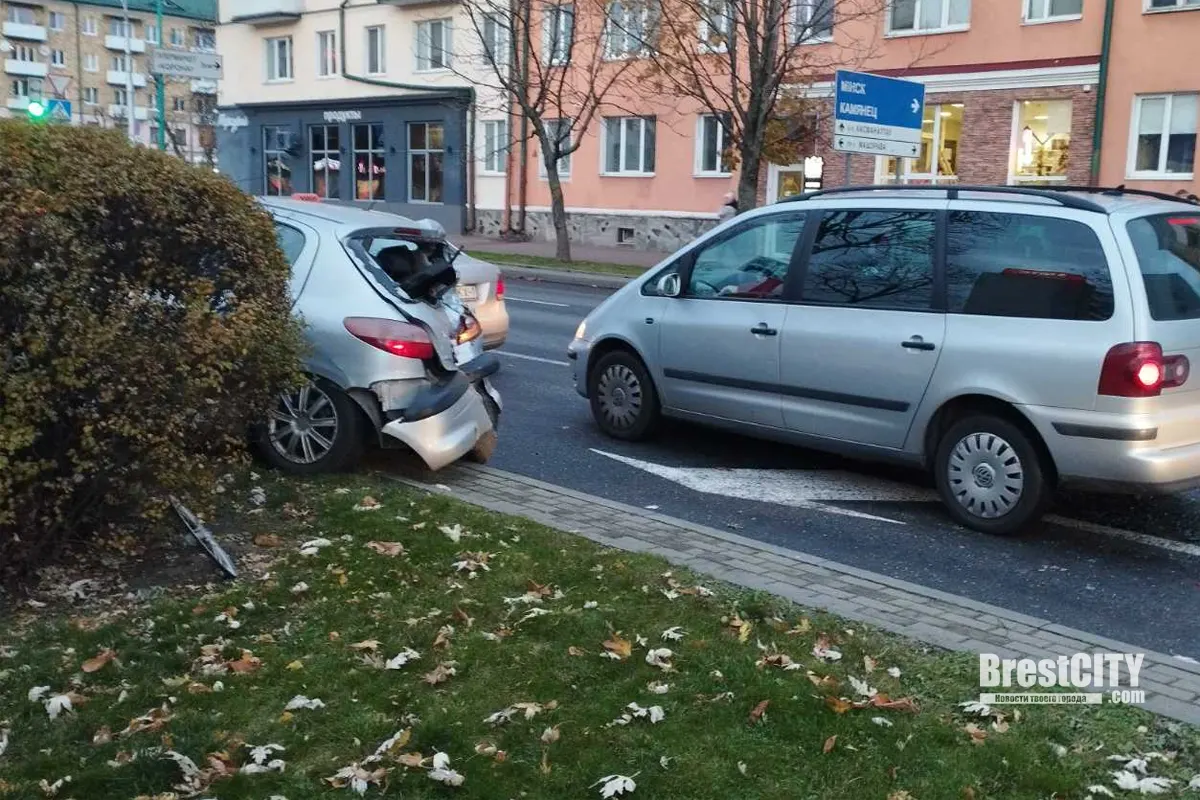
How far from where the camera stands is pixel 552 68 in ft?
93.8

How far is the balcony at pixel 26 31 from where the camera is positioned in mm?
85625

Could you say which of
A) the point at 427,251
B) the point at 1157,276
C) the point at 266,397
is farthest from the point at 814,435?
the point at 266,397

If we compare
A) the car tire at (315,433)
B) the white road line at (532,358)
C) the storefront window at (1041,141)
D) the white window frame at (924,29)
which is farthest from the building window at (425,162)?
the car tire at (315,433)

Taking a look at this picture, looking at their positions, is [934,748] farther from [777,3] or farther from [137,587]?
[777,3]

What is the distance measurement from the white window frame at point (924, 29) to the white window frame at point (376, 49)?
1931 cm

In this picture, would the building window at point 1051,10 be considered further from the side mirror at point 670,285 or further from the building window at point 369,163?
the building window at point 369,163

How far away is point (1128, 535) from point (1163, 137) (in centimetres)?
1983

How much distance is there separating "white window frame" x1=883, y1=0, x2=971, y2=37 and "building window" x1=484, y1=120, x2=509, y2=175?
1329cm

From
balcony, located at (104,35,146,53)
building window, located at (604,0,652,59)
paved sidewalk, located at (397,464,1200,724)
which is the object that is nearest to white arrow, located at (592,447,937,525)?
paved sidewalk, located at (397,464,1200,724)

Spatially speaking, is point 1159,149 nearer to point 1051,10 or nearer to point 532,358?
point 1051,10

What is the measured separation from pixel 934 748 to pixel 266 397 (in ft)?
10.7

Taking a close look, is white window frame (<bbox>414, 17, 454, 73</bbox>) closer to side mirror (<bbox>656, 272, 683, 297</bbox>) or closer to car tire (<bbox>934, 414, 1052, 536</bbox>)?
side mirror (<bbox>656, 272, 683, 297</bbox>)

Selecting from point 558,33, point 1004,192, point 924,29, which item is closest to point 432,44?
point 558,33

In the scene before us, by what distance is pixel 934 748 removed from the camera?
3771mm
